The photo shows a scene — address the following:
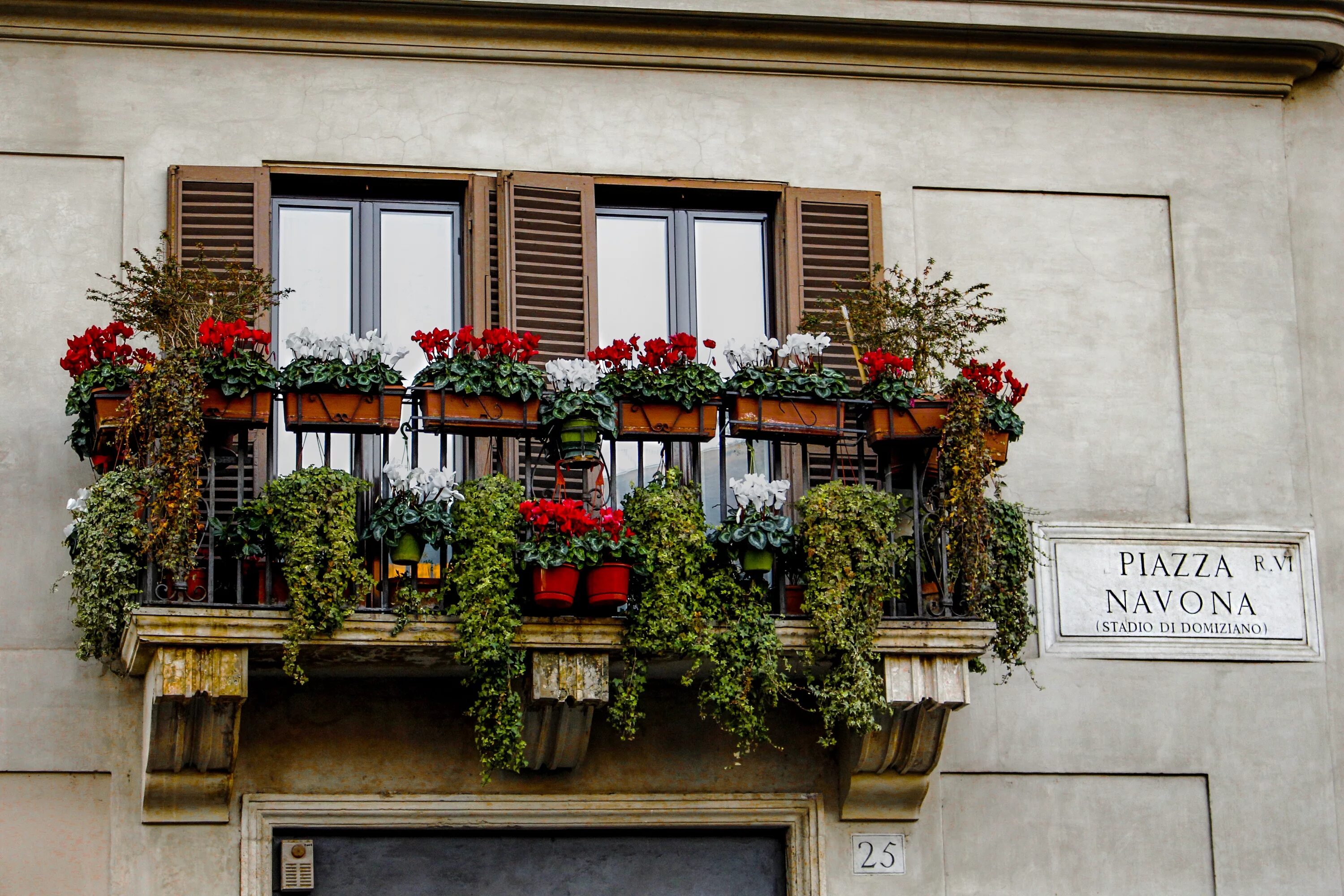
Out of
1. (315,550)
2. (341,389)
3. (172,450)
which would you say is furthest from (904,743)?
(172,450)

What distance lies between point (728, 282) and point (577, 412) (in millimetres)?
1927

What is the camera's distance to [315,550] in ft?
31.8

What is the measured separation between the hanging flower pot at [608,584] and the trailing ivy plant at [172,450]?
170cm

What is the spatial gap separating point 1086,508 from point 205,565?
4.40m

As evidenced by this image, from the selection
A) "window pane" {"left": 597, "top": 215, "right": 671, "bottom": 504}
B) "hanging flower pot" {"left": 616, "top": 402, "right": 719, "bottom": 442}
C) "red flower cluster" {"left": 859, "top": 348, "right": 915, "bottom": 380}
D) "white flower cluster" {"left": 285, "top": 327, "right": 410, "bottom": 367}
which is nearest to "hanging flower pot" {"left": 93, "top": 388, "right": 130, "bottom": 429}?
"white flower cluster" {"left": 285, "top": 327, "right": 410, "bottom": 367}

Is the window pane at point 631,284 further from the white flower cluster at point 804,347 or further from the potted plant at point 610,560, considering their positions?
the potted plant at point 610,560

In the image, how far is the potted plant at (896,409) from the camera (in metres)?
10.5

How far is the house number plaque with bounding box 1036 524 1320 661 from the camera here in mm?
11305

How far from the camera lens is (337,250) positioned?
453 inches

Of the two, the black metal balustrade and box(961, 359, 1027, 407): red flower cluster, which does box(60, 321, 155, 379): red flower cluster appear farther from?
box(961, 359, 1027, 407): red flower cluster

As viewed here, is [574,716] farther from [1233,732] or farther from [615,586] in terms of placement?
[1233,732]

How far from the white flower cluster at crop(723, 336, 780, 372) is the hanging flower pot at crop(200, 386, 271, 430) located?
213 centimetres

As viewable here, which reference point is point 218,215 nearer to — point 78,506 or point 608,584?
point 78,506

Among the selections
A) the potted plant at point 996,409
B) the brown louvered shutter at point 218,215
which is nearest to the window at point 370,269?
the brown louvered shutter at point 218,215
